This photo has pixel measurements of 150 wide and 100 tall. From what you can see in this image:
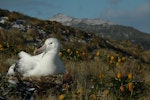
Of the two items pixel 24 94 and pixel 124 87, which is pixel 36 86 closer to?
pixel 24 94

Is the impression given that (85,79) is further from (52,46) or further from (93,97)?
(93,97)

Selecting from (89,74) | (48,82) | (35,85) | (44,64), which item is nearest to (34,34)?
(89,74)

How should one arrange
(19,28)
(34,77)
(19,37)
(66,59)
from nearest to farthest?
(34,77)
(66,59)
(19,37)
(19,28)

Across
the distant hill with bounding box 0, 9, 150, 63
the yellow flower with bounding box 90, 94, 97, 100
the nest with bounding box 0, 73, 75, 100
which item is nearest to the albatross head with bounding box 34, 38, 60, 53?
the nest with bounding box 0, 73, 75, 100

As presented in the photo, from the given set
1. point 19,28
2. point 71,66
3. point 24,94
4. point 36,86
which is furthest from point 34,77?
point 19,28

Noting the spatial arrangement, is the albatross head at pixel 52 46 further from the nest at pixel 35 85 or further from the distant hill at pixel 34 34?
the distant hill at pixel 34 34

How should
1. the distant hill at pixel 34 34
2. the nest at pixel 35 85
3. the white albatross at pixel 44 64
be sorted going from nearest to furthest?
the nest at pixel 35 85
the white albatross at pixel 44 64
the distant hill at pixel 34 34

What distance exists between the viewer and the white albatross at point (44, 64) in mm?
7202

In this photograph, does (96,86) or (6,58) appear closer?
(96,86)

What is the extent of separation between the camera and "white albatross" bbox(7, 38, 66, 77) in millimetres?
7202

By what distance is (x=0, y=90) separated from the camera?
5.50 m

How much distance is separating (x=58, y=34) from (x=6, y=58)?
1052 cm

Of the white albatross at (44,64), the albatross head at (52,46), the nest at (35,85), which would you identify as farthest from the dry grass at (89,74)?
the albatross head at (52,46)

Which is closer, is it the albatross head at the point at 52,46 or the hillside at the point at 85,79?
the hillside at the point at 85,79
